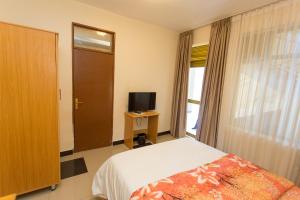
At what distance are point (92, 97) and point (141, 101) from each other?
1.00 metres

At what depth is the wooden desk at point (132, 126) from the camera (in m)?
3.05

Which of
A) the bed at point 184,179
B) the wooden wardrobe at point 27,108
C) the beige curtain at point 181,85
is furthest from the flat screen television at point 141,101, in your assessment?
the wooden wardrobe at point 27,108

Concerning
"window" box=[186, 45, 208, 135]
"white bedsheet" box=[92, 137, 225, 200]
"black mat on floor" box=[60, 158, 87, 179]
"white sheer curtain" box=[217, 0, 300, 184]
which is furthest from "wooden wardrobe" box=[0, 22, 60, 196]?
"window" box=[186, 45, 208, 135]

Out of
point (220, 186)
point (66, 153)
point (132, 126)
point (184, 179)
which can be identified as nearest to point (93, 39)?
point (132, 126)

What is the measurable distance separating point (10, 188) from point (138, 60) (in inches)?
108

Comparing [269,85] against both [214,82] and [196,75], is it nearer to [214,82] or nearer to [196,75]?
[214,82]

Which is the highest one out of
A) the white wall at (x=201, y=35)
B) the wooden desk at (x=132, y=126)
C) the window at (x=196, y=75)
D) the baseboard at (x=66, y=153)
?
the white wall at (x=201, y=35)

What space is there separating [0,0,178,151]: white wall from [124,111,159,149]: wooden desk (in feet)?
0.51

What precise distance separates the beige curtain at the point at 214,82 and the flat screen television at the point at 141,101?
1071mm

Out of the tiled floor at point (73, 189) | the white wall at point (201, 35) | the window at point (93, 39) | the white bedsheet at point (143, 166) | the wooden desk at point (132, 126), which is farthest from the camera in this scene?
the white wall at point (201, 35)

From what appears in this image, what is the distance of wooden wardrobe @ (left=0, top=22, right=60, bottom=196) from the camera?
4.95ft

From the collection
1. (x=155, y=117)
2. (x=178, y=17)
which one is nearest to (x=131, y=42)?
(x=178, y=17)

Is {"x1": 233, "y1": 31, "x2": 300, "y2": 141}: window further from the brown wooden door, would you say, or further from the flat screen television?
the brown wooden door

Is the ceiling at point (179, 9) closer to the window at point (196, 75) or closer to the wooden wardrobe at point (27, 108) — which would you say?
the window at point (196, 75)
